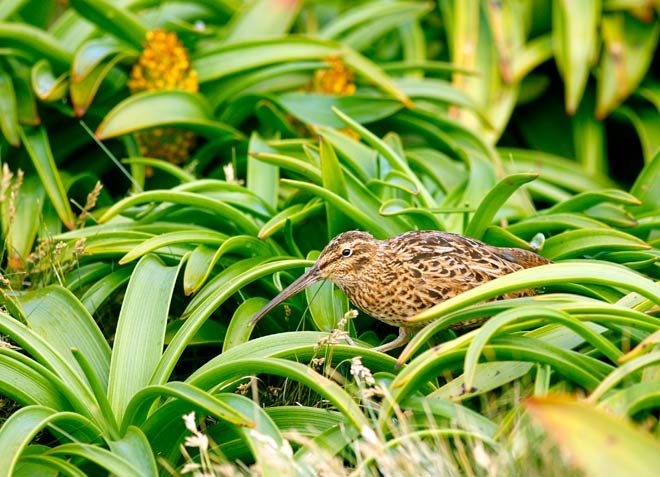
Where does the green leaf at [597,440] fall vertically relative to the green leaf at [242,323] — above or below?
above

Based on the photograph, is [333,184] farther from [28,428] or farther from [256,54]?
[28,428]

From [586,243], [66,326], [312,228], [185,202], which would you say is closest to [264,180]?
[312,228]

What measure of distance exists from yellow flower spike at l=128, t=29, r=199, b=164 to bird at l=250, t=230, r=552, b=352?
1983 millimetres

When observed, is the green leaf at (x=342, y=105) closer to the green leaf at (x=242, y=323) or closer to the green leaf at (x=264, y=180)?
the green leaf at (x=264, y=180)

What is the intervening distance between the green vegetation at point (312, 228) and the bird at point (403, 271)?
134mm

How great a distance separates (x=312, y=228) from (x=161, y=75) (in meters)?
1.54

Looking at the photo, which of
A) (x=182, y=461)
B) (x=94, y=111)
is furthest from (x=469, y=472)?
(x=94, y=111)

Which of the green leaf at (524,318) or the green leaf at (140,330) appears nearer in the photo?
the green leaf at (524,318)

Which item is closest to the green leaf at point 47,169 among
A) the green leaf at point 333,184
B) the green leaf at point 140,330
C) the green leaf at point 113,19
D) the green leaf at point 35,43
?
the green leaf at point 35,43

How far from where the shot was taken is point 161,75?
555 cm

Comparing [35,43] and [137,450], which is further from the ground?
[35,43]

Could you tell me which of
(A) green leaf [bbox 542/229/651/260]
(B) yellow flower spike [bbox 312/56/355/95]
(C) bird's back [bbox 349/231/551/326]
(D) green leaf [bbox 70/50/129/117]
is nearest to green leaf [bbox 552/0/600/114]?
(B) yellow flower spike [bbox 312/56/355/95]

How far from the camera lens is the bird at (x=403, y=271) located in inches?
153

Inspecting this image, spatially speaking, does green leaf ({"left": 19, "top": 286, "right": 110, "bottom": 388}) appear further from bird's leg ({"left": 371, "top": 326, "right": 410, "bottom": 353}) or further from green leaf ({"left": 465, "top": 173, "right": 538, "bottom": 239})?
green leaf ({"left": 465, "top": 173, "right": 538, "bottom": 239})
